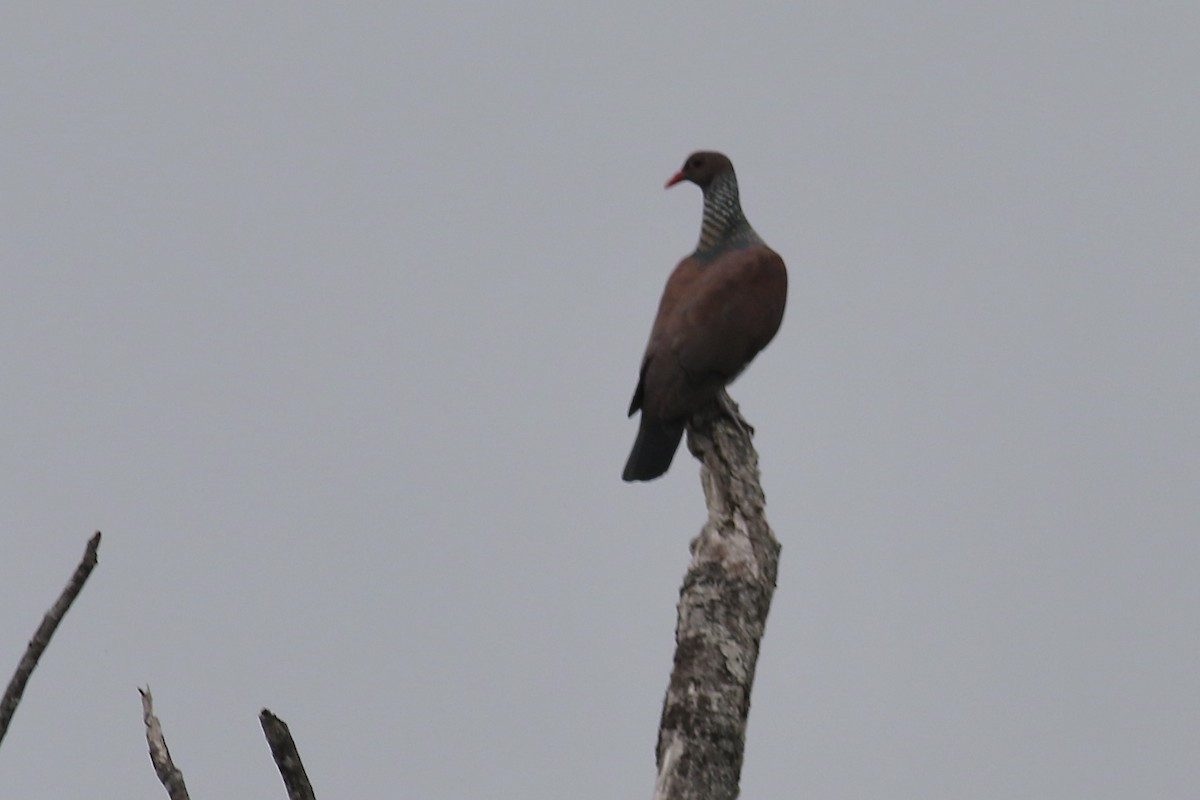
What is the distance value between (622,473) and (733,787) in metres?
3.46

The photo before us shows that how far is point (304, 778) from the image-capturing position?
2816 millimetres

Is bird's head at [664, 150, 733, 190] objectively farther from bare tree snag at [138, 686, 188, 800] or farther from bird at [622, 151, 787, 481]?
bare tree snag at [138, 686, 188, 800]

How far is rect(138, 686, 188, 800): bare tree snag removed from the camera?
275 cm

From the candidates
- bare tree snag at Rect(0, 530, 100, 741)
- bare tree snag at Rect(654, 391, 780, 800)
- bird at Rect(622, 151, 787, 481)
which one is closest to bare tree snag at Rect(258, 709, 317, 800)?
bare tree snag at Rect(0, 530, 100, 741)

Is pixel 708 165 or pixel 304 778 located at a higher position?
pixel 708 165

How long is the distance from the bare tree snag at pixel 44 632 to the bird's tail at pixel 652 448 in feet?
14.2

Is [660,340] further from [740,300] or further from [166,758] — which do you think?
[166,758]

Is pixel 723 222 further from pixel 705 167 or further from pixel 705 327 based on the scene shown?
pixel 705 327

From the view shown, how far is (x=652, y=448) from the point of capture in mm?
6887

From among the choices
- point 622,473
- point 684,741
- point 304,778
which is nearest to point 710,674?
point 684,741

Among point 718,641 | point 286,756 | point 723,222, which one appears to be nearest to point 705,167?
Answer: point 723,222

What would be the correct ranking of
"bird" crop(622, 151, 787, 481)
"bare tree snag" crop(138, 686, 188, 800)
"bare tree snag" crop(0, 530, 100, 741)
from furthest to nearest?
1. "bird" crop(622, 151, 787, 481)
2. "bare tree snag" crop(138, 686, 188, 800)
3. "bare tree snag" crop(0, 530, 100, 741)

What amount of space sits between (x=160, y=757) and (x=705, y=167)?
544 cm

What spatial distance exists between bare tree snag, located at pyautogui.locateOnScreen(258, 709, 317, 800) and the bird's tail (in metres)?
4.04
